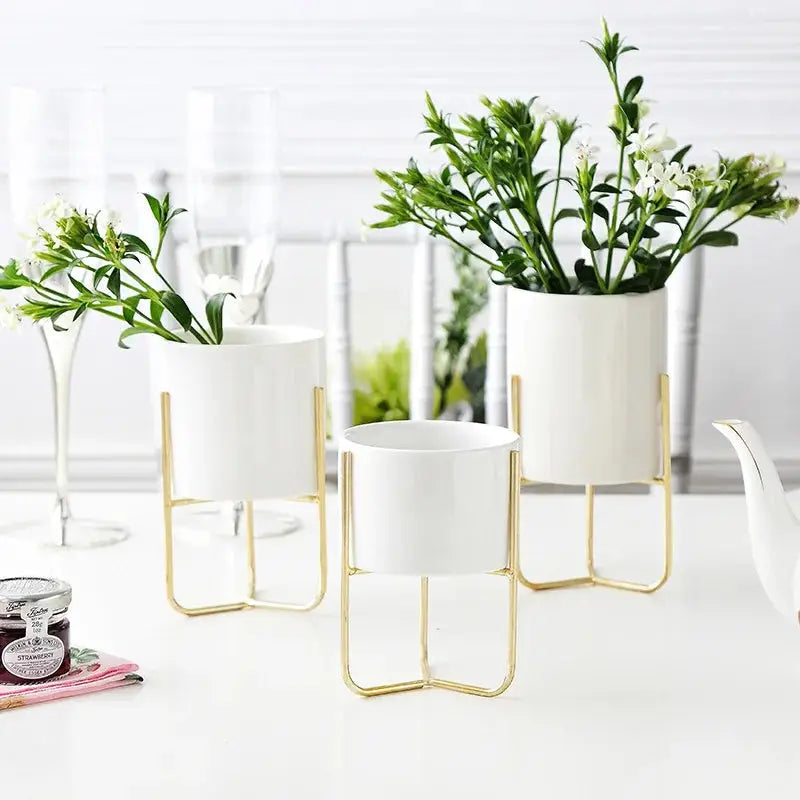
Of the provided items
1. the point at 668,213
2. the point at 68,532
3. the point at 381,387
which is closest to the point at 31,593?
the point at 68,532

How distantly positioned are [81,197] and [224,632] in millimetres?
443

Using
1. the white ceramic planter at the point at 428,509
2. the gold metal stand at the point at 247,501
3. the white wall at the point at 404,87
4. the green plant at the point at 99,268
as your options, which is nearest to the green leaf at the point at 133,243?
the green plant at the point at 99,268

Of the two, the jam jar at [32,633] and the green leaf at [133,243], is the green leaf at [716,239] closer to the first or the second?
the green leaf at [133,243]

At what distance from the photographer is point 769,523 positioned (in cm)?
86

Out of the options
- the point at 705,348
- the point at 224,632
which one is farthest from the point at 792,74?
the point at 224,632

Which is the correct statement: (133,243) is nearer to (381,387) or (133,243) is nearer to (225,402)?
(225,402)

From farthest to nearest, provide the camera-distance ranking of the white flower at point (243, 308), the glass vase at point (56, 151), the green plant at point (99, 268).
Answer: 1. the white flower at point (243, 308)
2. the glass vase at point (56, 151)
3. the green plant at point (99, 268)

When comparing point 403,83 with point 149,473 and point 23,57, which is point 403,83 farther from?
point 149,473

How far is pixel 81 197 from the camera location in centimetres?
116

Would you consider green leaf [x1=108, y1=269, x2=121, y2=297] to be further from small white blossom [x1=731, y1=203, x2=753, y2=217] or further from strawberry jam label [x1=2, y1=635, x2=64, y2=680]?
small white blossom [x1=731, y1=203, x2=753, y2=217]

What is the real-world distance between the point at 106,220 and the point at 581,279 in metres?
0.36

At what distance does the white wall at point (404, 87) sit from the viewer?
2414 mm

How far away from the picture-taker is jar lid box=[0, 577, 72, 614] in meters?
0.81

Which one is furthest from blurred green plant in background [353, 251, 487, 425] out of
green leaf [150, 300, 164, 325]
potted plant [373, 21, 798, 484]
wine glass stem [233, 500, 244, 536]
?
green leaf [150, 300, 164, 325]
